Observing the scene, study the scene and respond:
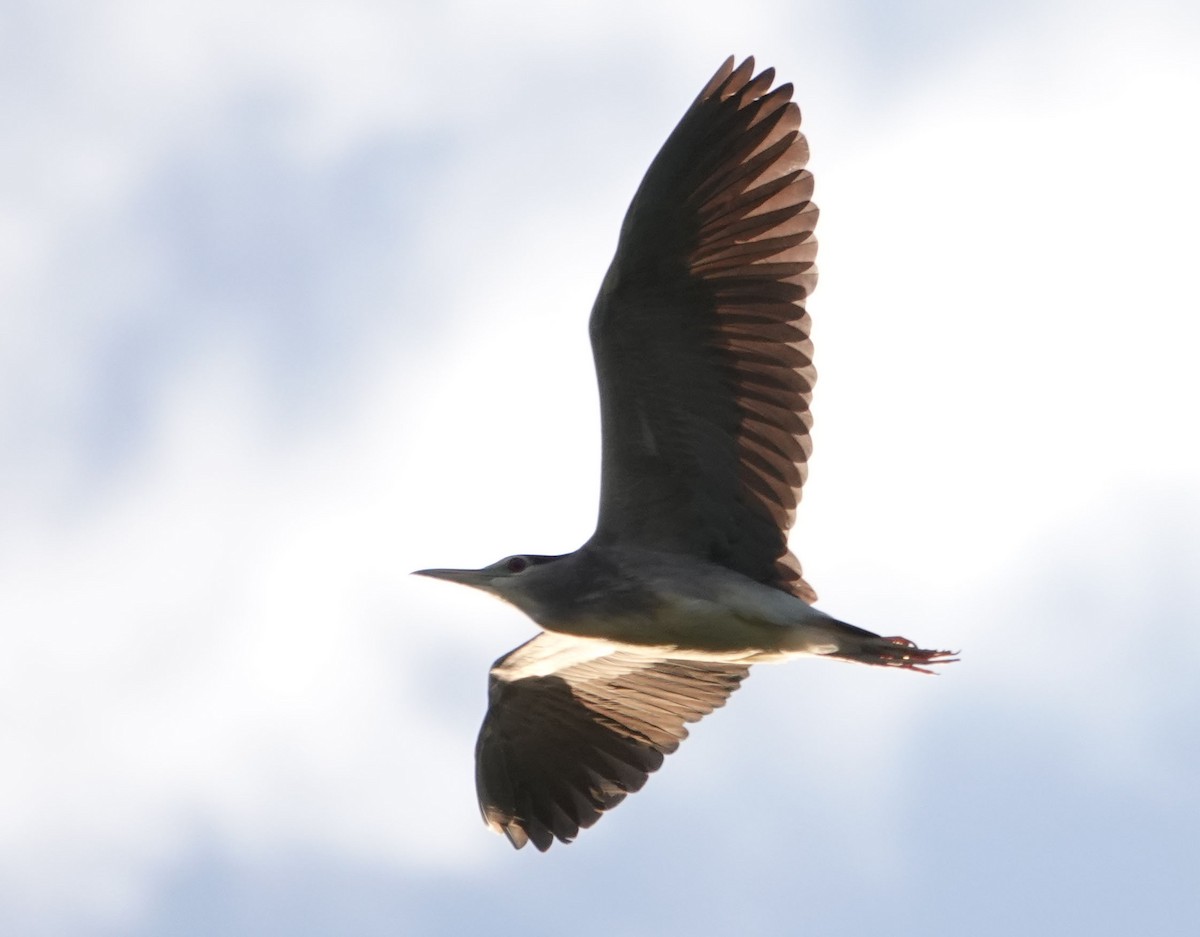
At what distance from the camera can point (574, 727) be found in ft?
36.8

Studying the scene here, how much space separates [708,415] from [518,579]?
1482 mm

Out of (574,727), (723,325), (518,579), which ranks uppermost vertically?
(723,325)

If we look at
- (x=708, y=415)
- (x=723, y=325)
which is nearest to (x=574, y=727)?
(x=708, y=415)

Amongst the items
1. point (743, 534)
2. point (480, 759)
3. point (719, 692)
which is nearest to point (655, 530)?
point (743, 534)

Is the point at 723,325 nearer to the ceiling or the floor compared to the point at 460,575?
nearer to the ceiling

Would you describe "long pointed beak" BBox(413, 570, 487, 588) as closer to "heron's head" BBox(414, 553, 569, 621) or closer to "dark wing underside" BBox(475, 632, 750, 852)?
"heron's head" BBox(414, 553, 569, 621)

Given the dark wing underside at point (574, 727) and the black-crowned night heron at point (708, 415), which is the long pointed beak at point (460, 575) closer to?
the black-crowned night heron at point (708, 415)

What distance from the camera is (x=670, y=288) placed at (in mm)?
9836

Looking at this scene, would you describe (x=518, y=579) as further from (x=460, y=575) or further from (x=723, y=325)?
(x=723, y=325)

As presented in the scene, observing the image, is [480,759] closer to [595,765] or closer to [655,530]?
[595,765]

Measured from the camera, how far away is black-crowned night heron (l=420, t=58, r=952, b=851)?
9711mm

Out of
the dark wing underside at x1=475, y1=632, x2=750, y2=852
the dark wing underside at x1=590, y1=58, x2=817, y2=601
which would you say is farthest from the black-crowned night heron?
the dark wing underside at x1=475, y1=632, x2=750, y2=852

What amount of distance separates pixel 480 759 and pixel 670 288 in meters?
3.58

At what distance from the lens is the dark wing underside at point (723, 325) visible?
31.9ft
